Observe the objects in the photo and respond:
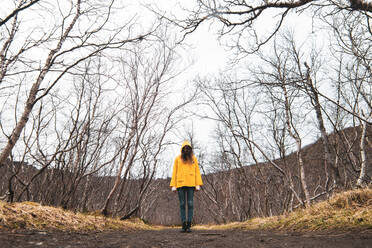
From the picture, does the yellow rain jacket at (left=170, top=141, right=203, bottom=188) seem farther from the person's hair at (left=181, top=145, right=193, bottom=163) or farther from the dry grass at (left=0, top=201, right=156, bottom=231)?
the dry grass at (left=0, top=201, right=156, bottom=231)

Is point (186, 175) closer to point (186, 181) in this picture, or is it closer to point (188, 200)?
point (186, 181)

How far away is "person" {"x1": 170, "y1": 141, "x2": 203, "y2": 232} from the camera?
17.4ft

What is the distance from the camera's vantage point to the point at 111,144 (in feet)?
39.7

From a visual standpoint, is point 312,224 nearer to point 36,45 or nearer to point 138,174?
point 36,45

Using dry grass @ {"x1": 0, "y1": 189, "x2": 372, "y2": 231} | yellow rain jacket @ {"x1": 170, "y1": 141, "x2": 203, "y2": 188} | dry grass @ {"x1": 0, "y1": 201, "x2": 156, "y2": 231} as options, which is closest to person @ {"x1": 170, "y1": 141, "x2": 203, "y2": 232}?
yellow rain jacket @ {"x1": 170, "y1": 141, "x2": 203, "y2": 188}

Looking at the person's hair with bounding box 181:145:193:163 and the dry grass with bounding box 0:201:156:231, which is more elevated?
the person's hair with bounding box 181:145:193:163

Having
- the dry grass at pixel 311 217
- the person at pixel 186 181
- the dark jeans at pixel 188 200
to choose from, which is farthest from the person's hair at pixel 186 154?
the dry grass at pixel 311 217

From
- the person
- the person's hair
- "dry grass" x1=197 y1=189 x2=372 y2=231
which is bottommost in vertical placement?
"dry grass" x1=197 y1=189 x2=372 y2=231

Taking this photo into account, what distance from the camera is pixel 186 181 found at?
213 inches

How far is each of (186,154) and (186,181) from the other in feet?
2.24

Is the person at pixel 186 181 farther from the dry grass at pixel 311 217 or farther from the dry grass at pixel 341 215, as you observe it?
the dry grass at pixel 341 215

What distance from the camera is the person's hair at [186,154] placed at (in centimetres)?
562

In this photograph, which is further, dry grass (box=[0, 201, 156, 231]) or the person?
the person

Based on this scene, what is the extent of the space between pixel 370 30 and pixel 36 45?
8053 mm
